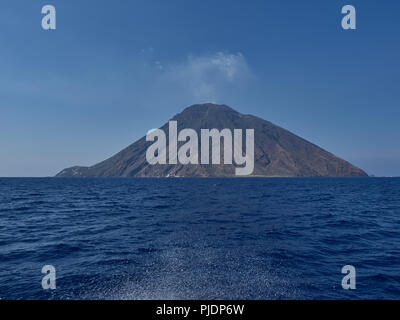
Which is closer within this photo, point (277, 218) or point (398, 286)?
point (398, 286)

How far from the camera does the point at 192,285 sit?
11.5 m

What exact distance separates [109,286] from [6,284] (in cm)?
565

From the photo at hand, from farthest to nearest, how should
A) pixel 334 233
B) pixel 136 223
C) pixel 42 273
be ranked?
1. pixel 136 223
2. pixel 334 233
3. pixel 42 273

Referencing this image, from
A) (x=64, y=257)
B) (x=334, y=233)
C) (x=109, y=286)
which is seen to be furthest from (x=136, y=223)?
(x=334, y=233)

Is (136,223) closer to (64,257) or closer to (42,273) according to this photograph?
(64,257)
